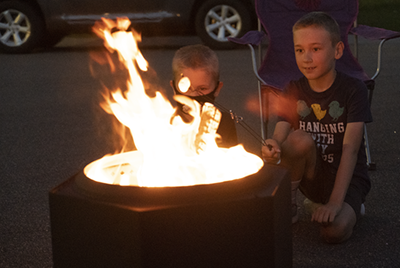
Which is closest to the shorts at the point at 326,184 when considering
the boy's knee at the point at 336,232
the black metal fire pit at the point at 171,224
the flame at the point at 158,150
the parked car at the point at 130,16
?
the boy's knee at the point at 336,232

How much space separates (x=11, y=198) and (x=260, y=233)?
198 cm

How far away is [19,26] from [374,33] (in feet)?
22.0

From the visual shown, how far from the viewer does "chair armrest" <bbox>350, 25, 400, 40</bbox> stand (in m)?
3.35

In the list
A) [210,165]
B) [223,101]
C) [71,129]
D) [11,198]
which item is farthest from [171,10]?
[210,165]

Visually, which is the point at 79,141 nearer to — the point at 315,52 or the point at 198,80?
the point at 198,80

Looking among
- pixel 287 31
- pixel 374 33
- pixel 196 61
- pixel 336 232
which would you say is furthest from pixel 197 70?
pixel 287 31

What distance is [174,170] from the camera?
1733mm

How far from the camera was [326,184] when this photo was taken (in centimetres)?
253

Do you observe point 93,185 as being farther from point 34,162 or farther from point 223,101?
point 223,101

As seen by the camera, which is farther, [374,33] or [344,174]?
[374,33]

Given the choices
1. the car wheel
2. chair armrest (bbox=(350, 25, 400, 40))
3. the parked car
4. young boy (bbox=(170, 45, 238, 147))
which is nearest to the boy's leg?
young boy (bbox=(170, 45, 238, 147))

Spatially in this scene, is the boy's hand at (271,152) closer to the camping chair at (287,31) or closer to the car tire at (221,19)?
the camping chair at (287,31)

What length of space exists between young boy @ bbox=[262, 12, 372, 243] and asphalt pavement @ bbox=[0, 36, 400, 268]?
0.16 m

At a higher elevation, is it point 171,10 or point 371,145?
point 171,10
